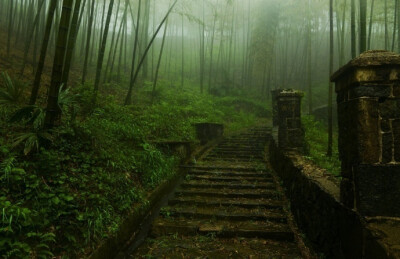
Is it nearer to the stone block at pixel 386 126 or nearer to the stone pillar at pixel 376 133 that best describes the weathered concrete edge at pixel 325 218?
the stone pillar at pixel 376 133

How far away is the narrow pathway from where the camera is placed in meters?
3.25

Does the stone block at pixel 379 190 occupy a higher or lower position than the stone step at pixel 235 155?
lower

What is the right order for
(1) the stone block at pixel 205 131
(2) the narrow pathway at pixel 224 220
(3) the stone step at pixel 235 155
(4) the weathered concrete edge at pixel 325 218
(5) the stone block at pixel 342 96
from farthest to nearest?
(1) the stone block at pixel 205 131 → (3) the stone step at pixel 235 155 → (2) the narrow pathway at pixel 224 220 → (5) the stone block at pixel 342 96 → (4) the weathered concrete edge at pixel 325 218

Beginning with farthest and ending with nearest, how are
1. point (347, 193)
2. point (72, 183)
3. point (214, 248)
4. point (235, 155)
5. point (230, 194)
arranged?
point (235, 155)
point (230, 194)
point (72, 183)
point (214, 248)
point (347, 193)

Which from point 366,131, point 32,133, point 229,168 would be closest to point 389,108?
point 366,131

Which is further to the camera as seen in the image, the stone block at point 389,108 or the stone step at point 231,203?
the stone step at point 231,203

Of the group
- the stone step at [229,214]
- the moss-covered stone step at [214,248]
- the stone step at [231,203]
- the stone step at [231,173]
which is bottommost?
the moss-covered stone step at [214,248]

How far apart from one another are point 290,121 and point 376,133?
155 inches

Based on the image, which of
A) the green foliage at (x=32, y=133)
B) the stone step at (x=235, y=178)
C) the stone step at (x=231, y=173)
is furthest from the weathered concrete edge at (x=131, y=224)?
the green foliage at (x=32, y=133)

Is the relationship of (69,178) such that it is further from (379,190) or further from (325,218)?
(379,190)

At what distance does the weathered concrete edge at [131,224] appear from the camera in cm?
299

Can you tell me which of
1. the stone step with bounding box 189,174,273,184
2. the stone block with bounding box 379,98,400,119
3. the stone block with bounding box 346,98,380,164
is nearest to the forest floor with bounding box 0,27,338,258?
the stone step with bounding box 189,174,273,184

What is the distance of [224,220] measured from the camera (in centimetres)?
411

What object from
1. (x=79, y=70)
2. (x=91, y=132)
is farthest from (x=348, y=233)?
(x=79, y=70)
